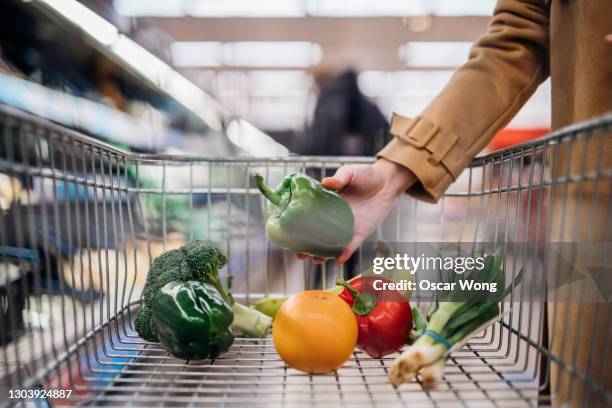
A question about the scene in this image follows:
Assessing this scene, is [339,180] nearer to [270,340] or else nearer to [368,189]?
[368,189]

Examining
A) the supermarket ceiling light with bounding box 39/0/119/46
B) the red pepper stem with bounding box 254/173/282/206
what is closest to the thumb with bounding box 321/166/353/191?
the red pepper stem with bounding box 254/173/282/206

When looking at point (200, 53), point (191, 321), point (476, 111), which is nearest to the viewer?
point (191, 321)

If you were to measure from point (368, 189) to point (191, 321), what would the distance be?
465mm

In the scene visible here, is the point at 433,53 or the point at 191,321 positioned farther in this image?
the point at 433,53

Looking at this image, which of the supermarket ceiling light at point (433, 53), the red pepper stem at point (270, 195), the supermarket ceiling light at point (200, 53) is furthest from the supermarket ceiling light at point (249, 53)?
the red pepper stem at point (270, 195)

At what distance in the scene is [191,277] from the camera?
3.05 ft

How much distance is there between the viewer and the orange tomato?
79 cm

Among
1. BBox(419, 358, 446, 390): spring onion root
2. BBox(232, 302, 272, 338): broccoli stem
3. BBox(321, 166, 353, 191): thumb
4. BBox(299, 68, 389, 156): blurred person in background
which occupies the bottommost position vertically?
BBox(232, 302, 272, 338): broccoli stem

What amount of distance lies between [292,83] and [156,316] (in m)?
4.62

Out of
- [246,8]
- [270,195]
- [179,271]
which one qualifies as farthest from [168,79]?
[246,8]

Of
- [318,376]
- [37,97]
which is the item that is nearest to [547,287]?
[318,376]

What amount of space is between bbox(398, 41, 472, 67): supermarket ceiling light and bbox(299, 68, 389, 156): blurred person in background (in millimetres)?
1862

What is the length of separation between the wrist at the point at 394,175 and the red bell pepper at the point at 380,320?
8.9 inches

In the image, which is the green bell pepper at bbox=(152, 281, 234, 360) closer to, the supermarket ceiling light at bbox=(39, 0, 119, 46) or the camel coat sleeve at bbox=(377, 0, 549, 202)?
the camel coat sleeve at bbox=(377, 0, 549, 202)
